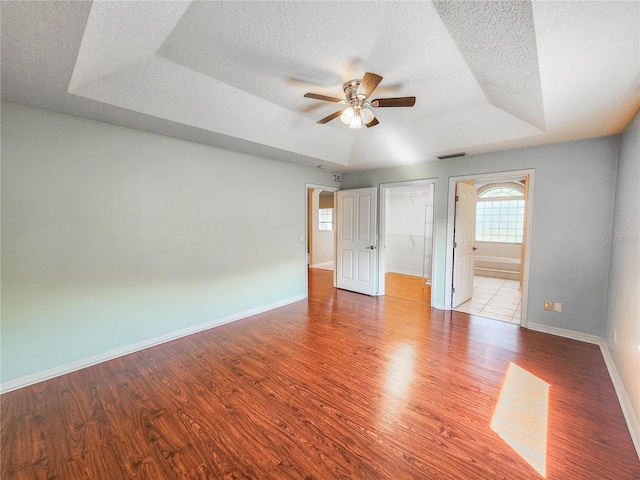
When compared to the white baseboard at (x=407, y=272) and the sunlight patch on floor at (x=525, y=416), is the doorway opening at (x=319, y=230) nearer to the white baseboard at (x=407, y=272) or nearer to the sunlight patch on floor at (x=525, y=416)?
the white baseboard at (x=407, y=272)

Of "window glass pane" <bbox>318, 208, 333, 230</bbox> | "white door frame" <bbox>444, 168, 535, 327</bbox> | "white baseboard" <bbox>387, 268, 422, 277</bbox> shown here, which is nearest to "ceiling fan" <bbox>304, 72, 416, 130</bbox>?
"white door frame" <bbox>444, 168, 535, 327</bbox>

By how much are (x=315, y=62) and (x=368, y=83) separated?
498 millimetres

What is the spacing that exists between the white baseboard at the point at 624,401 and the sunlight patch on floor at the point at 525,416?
1.43 feet

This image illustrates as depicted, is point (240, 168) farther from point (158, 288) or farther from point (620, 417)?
point (620, 417)

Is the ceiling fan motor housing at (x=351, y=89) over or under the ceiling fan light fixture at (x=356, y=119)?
over

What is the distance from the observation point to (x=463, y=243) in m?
4.46

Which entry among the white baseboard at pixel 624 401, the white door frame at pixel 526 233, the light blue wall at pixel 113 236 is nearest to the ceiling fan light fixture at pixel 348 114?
the light blue wall at pixel 113 236

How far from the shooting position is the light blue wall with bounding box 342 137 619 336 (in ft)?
10.1

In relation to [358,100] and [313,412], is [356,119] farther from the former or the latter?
[313,412]

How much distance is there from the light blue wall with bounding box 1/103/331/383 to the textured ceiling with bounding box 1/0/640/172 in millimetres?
327

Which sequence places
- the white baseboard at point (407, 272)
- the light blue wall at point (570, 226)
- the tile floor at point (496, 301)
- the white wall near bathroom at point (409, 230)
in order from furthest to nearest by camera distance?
the white baseboard at point (407, 272) → the white wall near bathroom at point (409, 230) → the tile floor at point (496, 301) → the light blue wall at point (570, 226)

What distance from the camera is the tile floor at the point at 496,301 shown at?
408cm

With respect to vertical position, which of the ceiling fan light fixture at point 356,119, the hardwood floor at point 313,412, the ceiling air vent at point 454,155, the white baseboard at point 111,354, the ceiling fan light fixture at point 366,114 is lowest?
the hardwood floor at point 313,412

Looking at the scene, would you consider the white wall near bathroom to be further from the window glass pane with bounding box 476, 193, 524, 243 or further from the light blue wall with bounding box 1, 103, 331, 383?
the light blue wall with bounding box 1, 103, 331, 383
